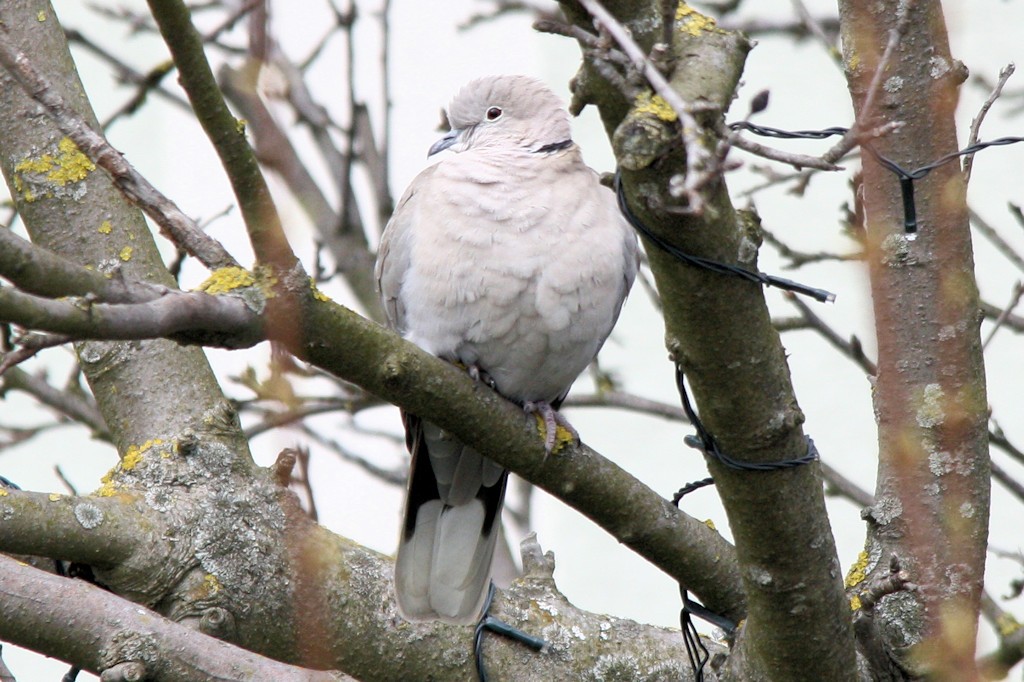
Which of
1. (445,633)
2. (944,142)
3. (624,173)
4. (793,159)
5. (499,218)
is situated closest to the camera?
(793,159)

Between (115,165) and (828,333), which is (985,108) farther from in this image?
(115,165)

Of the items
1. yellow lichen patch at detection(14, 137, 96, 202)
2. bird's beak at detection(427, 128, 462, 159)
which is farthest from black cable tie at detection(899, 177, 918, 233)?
yellow lichen patch at detection(14, 137, 96, 202)

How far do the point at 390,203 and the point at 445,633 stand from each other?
192 cm

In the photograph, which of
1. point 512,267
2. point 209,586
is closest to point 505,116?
point 512,267

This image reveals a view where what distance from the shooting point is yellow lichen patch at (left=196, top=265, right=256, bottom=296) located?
1604 mm

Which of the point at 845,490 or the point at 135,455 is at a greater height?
the point at 845,490

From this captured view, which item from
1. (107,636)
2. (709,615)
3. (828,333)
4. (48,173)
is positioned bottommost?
(107,636)

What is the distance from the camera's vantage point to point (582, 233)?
2.79 metres

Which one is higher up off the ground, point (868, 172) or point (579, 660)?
point (868, 172)

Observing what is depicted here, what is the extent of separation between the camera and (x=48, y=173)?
2.61 m

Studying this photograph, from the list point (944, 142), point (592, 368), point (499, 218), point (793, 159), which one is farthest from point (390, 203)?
point (793, 159)

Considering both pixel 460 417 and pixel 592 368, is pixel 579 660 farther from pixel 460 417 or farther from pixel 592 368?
pixel 592 368

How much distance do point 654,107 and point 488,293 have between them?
125 centimetres

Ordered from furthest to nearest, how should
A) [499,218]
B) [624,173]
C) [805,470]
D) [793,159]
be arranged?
[499,218], [805,470], [624,173], [793,159]
